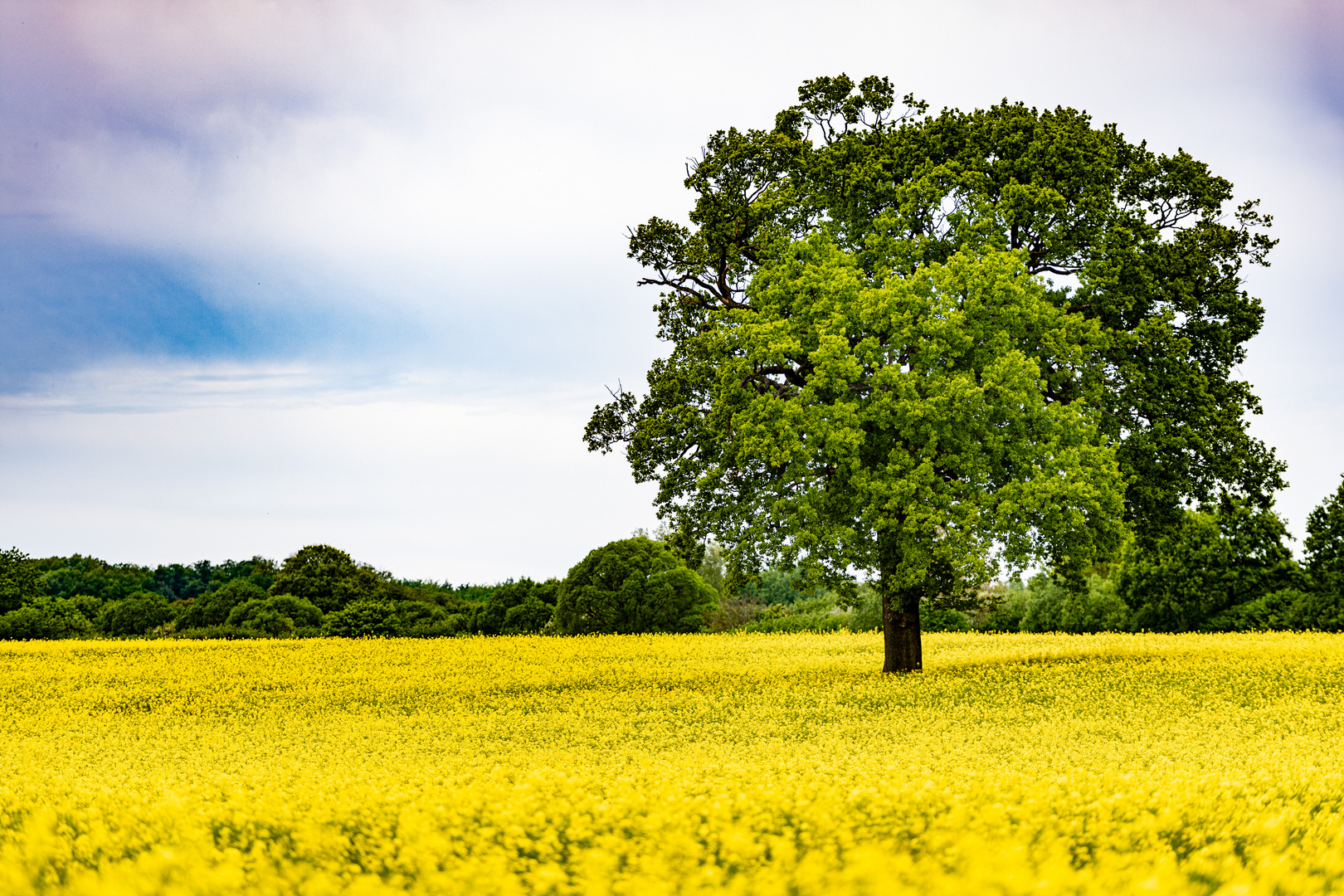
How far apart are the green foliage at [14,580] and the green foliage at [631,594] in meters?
18.7

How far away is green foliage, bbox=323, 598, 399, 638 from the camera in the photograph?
108 ft

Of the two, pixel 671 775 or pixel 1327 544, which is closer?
pixel 671 775

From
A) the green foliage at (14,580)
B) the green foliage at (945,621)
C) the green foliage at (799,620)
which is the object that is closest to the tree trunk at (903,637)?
the green foliage at (799,620)

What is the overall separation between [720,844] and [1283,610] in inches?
1438

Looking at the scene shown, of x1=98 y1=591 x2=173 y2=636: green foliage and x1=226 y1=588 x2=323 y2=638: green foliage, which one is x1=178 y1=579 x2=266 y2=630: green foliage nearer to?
x1=226 y1=588 x2=323 y2=638: green foliage

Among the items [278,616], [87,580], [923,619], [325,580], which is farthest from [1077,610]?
[87,580]

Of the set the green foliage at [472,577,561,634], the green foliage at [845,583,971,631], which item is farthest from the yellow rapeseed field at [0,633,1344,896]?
the green foliage at [845,583,971,631]

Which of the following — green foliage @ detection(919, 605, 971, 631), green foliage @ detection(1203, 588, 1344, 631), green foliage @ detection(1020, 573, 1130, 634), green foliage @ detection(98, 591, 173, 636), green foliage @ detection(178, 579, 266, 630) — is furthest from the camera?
green foliage @ detection(919, 605, 971, 631)

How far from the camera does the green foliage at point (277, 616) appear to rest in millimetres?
32594

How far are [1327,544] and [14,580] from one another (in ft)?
154

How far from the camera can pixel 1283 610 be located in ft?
117

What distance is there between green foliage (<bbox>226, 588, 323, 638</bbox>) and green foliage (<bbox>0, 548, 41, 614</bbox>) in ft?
24.6

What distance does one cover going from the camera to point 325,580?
35719mm

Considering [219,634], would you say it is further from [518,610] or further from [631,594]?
[631,594]
